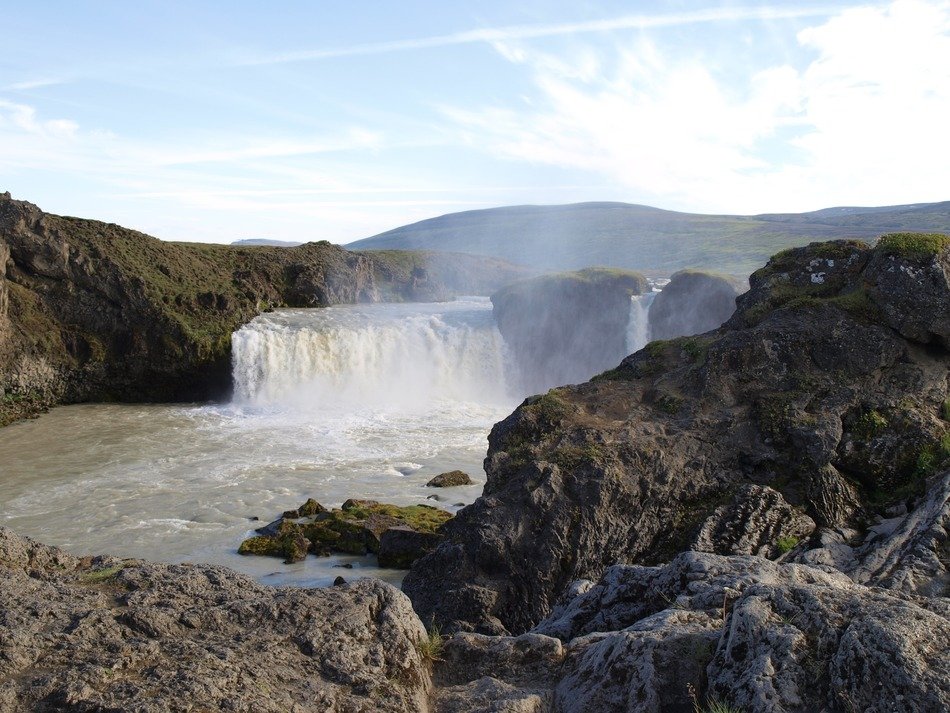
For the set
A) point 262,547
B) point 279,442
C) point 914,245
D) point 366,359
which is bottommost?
point 279,442

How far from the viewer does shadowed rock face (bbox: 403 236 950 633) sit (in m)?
9.34

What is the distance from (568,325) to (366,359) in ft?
39.2

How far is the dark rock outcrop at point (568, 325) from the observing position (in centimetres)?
4244

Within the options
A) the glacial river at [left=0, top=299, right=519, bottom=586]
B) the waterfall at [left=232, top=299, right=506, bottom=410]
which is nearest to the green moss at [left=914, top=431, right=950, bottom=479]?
the glacial river at [left=0, top=299, right=519, bottom=586]

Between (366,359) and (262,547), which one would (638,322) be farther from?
(262,547)

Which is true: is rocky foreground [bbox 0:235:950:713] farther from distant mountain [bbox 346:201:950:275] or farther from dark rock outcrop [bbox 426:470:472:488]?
distant mountain [bbox 346:201:950:275]

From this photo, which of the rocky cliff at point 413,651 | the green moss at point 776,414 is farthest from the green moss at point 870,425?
the rocky cliff at point 413,651

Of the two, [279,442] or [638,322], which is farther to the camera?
[638,322]

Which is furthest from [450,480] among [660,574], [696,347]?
[660,574]

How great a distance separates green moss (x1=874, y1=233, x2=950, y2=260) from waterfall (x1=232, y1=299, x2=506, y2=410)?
83.7 ft

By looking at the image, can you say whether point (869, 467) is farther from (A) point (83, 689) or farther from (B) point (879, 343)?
(A) point (83, 689)

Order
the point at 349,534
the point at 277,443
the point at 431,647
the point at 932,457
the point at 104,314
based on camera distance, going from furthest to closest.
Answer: the point at 104,314 < the point at 277,443 < the point at 349,534 < the point at 932,457 < the point at 431,647

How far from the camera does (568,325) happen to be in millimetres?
43781

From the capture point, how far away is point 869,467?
9.75 m
